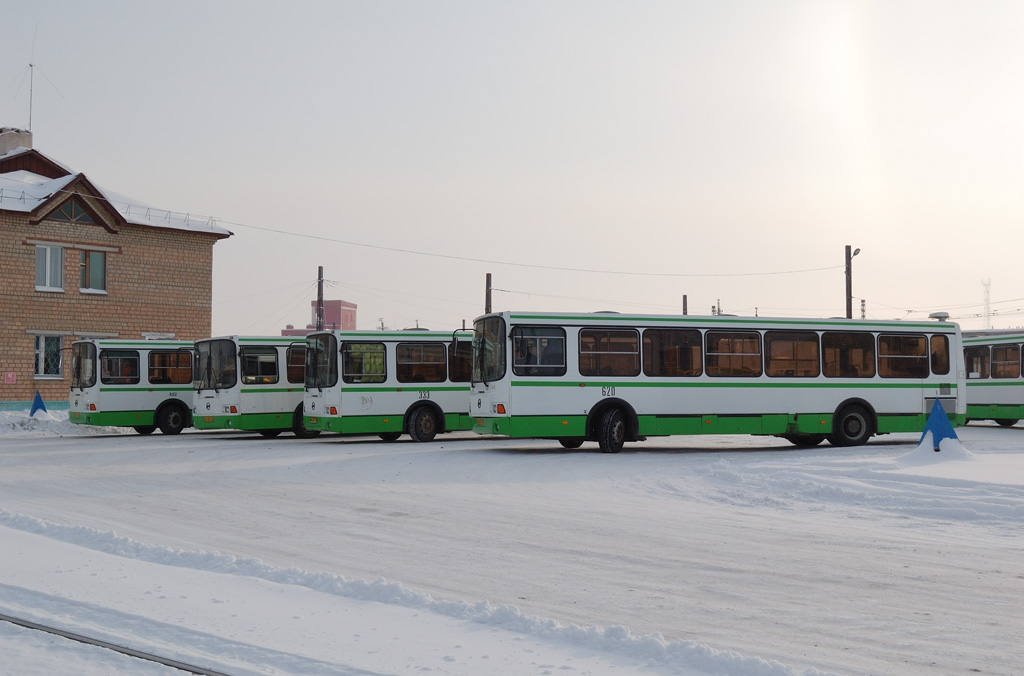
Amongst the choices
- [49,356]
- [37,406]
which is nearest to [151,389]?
[37,406]

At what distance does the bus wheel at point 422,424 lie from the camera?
25750mm

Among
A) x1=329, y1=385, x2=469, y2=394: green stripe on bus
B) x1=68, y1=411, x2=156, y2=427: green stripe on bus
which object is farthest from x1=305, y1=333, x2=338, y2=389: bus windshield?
x1=68, y1=411, x2=156, y2=427: green stripe on bus

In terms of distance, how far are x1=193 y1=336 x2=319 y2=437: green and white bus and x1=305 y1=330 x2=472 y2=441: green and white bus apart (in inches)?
94.3

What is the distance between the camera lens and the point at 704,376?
2278 centimetres

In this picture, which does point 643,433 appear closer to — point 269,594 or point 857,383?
point 857,383

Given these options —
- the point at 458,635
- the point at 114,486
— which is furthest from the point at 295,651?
the point at 114,486

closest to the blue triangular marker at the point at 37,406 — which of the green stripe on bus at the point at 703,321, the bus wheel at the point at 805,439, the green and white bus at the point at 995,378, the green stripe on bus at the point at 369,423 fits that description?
the green stripe on bus at the point at 369,423

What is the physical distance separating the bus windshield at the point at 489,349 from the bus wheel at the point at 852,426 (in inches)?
305

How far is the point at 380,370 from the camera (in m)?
25.7

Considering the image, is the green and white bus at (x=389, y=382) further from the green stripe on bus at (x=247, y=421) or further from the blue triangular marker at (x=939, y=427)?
the blue triangular marker at (x=939, y=427)

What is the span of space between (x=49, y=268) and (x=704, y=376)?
30.6 m

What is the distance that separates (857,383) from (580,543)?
15.1 metres

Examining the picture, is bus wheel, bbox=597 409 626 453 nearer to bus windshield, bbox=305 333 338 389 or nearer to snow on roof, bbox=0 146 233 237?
bus windshield, bbox=305 333 338 389

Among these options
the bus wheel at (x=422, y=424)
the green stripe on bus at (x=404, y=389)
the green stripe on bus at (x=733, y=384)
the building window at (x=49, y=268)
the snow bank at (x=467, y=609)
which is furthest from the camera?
the building window at (x=49, y=268)
